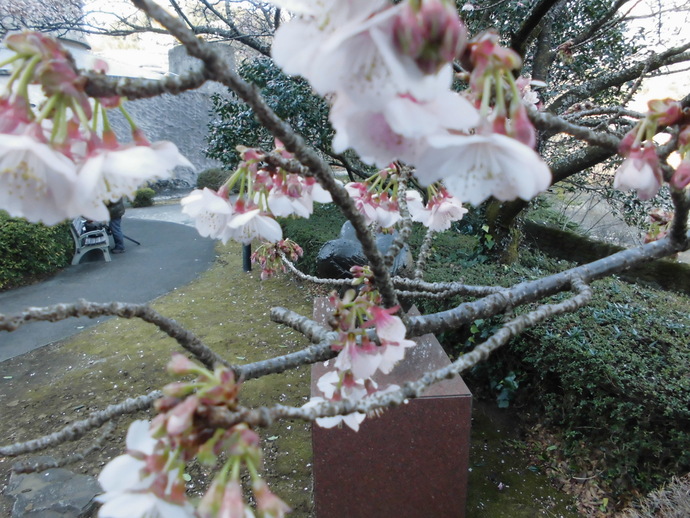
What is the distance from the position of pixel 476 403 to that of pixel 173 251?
21.1 feet

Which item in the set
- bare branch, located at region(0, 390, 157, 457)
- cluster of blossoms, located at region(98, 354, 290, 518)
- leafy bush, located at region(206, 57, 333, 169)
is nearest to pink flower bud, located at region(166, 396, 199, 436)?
cluster of blossoms, located at region(98, 354, 290, 518)

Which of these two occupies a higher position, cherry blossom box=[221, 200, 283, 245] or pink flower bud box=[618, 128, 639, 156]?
pink flower bud box=[618, 128, 639, 156]

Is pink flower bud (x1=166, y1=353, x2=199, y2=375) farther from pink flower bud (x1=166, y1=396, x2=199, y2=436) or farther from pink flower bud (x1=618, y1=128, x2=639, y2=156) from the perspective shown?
pink flower bud (x1=618, y1=128, x2=639, y2=156)

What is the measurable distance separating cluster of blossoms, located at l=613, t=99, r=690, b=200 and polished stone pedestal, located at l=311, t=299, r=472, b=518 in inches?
62.2

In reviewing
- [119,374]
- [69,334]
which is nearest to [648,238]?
[119,374]

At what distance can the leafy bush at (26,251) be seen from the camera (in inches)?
244

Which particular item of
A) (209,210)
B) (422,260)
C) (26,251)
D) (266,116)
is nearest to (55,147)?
(266,116)

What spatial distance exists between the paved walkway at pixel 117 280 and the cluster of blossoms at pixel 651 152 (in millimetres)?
5441

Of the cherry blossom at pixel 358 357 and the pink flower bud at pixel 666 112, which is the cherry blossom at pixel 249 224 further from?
the pink flower bud at pixel 666 112

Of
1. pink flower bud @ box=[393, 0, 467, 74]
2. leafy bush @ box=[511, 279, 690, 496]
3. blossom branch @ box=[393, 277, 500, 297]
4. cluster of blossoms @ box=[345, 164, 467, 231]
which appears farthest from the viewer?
leafy bush @ box=[511, 279, 690, 496]

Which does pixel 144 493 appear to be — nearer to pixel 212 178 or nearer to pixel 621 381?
pixel 621 381

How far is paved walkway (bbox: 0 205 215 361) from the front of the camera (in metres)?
5.04

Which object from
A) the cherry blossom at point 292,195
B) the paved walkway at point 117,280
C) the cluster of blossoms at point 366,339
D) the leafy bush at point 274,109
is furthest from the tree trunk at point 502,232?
the paved walkway at point 117,280

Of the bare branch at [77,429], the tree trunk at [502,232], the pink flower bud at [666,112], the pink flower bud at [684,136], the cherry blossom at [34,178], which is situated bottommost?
the tree trunk at [502,232]
